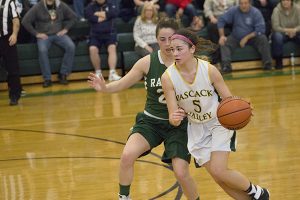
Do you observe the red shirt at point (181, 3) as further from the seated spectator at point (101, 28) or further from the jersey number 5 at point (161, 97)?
the jersey number 5 at point (161, 97)

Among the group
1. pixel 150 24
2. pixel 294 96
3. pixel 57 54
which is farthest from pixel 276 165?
pixel 57 54

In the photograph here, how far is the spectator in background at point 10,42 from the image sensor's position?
36.1 feet

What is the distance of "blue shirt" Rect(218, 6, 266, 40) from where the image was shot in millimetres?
13016

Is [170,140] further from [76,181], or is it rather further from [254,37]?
[254,37]

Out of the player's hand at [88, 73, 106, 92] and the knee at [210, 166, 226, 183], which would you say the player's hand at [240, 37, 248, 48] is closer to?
the player's hand at [88, 73, 106, 92]

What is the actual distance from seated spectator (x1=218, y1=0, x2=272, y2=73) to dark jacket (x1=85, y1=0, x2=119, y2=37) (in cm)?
213

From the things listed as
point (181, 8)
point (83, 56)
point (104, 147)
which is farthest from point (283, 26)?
point (104, 147)

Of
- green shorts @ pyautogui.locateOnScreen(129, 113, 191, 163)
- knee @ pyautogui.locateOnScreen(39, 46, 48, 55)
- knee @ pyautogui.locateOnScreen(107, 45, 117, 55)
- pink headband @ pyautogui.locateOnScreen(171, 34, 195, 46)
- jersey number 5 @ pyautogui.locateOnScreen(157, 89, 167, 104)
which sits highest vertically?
pink headband @ pyautogui.locateOnScreen(171, 34, 195, 46)

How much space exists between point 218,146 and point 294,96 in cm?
552

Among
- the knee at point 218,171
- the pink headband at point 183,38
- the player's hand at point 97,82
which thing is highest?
the pink headband at point 183,38

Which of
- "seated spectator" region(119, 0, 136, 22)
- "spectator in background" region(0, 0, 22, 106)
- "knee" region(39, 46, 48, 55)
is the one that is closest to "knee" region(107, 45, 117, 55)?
"knee" region(39, 46, 48, 55)

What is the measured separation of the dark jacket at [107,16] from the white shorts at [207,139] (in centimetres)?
779

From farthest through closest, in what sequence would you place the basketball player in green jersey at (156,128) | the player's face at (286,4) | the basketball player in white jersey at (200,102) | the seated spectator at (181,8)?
the seated spectator at (181,8)
the player's face at (286,4)
the basketball player in green jersey at (156,128)
the basketball player in white jersey at (200,102)

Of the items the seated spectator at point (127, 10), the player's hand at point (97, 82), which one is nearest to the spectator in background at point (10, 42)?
the seated spectator at point (127, 10)
